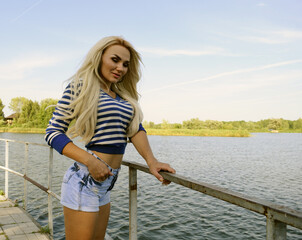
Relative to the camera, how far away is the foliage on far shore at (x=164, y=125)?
60.3m

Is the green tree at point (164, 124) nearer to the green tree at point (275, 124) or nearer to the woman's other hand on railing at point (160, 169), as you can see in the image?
the green tree at point (275, 124)

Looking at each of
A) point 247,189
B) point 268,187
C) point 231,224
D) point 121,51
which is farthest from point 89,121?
point 268,187

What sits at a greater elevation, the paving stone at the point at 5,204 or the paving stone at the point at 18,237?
the paving stone at the point at 18,237

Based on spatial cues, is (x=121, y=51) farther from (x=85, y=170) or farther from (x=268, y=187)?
(x=268, y=187)

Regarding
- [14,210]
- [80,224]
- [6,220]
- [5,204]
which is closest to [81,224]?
[80,224]

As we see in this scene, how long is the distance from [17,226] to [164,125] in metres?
71.1

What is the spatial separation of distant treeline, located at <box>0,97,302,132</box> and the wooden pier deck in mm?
42543

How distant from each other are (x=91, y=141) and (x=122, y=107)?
0.94ft

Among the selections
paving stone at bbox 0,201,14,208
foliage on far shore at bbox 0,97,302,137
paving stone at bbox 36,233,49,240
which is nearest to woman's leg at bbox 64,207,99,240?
paving stone at bbox 36,233,49,240

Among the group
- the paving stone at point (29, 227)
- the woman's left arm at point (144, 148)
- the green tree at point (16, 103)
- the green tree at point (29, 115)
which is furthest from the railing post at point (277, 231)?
A: the green tree at point (16, 103)

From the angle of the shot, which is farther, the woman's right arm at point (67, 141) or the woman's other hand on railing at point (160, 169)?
the woman's other hand on railing at point (160, 169)

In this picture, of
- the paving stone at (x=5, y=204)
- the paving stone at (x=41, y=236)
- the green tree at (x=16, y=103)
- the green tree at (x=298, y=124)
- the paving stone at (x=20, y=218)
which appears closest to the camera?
the paving stone at (x=41, y=236)

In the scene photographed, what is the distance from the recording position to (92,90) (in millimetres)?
1598

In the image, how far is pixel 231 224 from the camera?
26.5 feet
